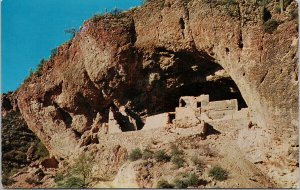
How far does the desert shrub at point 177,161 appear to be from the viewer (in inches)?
906

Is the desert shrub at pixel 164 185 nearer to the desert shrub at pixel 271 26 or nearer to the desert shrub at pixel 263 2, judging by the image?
the desert shrub at pixel 271 26

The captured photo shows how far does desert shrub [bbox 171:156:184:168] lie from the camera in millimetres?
23000

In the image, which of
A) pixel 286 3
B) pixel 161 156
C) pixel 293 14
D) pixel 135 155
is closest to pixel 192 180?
pixel 161 156

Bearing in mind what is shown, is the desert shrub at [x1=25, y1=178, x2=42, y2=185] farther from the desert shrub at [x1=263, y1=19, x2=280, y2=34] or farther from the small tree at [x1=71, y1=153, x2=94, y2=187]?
the desert shrub at [x1=263, y1=19, x2=280, y2=34]

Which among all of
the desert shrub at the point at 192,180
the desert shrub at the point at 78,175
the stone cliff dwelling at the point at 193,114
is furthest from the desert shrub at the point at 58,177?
the desert shrub at the point at 192,180

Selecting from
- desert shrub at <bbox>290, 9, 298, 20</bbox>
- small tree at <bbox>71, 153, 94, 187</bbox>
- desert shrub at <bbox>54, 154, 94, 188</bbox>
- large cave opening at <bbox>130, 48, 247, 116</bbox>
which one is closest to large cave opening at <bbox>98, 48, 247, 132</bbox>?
large cave opening at <bbox>130, 48, 247, 116</bbox>

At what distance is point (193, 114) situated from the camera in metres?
25.2

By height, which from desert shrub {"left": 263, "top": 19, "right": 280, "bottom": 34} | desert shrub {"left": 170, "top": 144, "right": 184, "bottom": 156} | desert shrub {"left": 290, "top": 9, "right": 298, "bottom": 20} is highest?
desert shrub {"left": 290, "top": 9, "right": 298, "bottom": 20}

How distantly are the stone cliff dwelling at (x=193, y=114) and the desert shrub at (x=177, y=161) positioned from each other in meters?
1.85

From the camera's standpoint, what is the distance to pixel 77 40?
92.7ft

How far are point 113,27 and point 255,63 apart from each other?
6701 millimetres

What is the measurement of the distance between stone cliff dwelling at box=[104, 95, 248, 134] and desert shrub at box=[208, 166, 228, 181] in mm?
2542

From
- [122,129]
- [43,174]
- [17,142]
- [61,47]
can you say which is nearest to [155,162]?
[122,129]

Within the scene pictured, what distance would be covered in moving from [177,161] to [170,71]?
16.5ft
